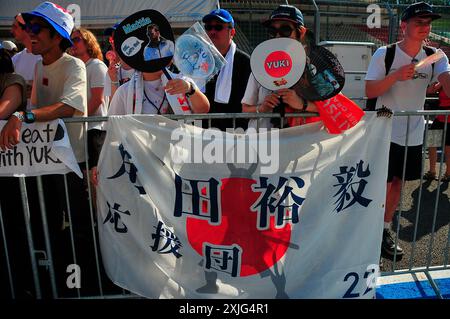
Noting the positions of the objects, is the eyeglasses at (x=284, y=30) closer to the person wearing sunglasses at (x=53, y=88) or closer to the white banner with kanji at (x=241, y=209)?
the white banner with kanji at (x=241, y=209)

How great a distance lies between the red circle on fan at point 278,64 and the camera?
2502mm

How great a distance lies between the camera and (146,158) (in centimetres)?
268

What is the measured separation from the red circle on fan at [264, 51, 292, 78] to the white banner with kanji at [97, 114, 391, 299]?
38 centimetres

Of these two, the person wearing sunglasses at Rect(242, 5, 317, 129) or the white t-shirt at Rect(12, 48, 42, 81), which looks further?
the white t-shirt at Rect(12, 48, 42, 81)

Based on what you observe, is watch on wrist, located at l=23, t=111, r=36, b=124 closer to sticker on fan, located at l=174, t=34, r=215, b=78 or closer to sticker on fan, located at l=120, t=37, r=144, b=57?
sticker on fan, located at l=120, t=37, r=144, b=57

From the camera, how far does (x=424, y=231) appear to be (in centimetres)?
433

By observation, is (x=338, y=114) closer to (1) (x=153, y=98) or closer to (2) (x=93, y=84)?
(1) (x=153, y=98)

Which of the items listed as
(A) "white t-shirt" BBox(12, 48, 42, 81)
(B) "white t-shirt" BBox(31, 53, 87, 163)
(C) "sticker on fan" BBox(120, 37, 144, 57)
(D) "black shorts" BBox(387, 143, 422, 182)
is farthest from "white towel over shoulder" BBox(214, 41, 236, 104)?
(A) "white t-shirt" BBox(12, 48, 42, 81)

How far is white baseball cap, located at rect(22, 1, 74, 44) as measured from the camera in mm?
2768

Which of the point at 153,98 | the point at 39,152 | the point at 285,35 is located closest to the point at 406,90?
the point at 285,35

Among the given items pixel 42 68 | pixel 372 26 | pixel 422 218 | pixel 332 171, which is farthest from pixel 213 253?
pixel 372 26

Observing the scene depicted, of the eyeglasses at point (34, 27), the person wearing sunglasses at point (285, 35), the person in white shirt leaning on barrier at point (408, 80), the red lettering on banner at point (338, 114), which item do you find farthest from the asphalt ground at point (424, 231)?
the eyeglasses at point (34, 27)
